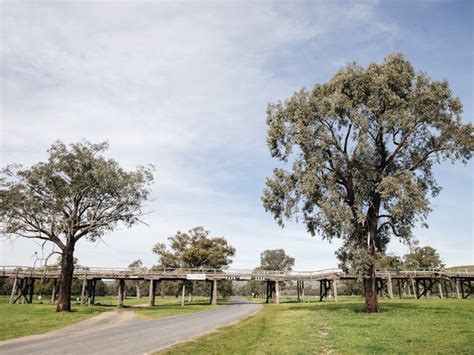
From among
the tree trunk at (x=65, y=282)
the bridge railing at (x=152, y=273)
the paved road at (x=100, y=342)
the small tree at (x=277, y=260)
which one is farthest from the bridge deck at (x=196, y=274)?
the small tree at (x=277, y=260)

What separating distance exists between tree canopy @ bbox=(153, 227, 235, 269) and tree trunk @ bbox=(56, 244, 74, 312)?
1487 inches

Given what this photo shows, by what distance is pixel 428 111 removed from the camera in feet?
84.9

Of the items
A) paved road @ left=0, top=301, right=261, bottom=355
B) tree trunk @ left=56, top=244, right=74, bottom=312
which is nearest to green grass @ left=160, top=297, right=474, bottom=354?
paved road @ left=0, top=301, right=261, bottom=355

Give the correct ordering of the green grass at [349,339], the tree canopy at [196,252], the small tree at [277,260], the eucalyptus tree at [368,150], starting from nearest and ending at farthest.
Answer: the green grass at [349,339], the eucalyptus tree at [368,150], the tree canopy at [196,252], the small tree at [277,260]

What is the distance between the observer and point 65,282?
108 ft

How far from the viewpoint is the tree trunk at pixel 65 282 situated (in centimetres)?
3188

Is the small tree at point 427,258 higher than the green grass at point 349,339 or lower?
higher

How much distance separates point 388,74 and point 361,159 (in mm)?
6385

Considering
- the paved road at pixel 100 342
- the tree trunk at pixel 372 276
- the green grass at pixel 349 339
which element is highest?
the tree trunk at pixel 372 276

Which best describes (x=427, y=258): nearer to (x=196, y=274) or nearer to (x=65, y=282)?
(x=196, y=274)

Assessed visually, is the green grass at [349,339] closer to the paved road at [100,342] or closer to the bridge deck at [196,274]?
the paved road at [100,342]

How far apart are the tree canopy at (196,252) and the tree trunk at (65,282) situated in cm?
3777

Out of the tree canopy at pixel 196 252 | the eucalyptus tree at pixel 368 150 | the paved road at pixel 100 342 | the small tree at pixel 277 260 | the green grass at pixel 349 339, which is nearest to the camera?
the green grass at pixel 349 339

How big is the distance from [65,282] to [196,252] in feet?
127
